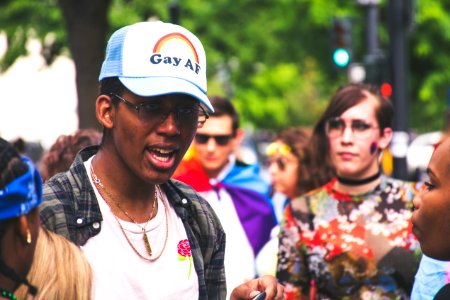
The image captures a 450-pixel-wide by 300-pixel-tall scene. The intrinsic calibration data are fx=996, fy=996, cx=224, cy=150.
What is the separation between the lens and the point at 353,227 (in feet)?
17.9

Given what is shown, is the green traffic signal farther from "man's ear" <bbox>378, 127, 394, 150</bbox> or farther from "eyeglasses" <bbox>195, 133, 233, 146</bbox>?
"man's ear" <bbox>378, 127, 394, 150</bbox>

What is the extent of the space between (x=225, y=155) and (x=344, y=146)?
5.86 feet

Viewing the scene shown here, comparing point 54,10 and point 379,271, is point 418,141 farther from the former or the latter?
point 379,271

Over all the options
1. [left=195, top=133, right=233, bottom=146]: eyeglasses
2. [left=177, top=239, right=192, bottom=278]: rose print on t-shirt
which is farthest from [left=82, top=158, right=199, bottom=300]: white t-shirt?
[left=195, top=133, right=233, bottom=146]: eyeglasses

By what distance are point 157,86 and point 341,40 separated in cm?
1271

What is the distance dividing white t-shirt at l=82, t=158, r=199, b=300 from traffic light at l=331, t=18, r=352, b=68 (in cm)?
1208

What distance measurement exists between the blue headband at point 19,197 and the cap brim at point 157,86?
0.56 meters

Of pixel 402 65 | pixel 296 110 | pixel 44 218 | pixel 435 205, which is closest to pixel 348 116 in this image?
pixel 435 205

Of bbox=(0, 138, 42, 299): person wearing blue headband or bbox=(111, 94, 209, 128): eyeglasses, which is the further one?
bbox=(111, 94, 209, 128): eyeglasses

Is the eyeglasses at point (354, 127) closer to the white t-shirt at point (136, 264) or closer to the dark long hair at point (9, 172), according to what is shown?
the white t-shirt at point (136, 264)

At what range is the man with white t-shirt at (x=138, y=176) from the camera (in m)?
3.25

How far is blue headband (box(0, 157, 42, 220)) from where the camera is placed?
2721 millimetres

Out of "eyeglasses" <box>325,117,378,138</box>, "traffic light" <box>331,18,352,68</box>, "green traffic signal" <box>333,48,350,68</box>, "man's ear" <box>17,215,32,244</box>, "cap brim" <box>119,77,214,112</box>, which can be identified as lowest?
"man's ear" <box>17,215,32,244</box>

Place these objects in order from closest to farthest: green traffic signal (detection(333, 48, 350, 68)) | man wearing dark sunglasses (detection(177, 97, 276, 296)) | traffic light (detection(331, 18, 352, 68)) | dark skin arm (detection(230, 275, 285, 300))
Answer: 1. dark skin arm (detection(230, 275, 285, 300))
2. man wearing dark sunglasses (detection(177, 97, 276, 296))
3. green traffic signal (detection(333, 48, 350, 68))
4. traffic light (detection(331, 18, 352, 68))
